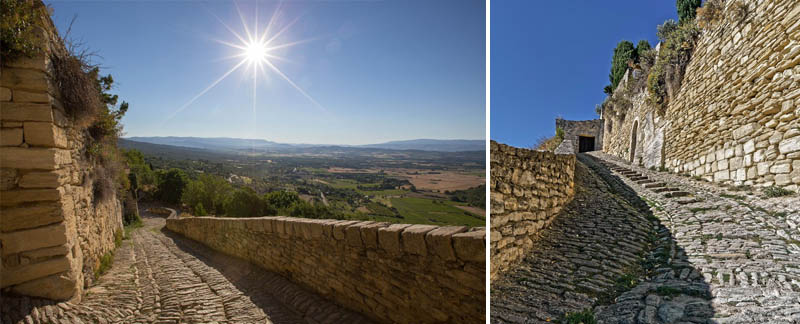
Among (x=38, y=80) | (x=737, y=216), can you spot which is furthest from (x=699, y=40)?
(x=38, y=80)

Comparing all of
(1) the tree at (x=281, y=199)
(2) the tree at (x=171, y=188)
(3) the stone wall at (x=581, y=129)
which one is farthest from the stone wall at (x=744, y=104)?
(2) the tree at (x=171, y=188)

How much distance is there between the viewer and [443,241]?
2551 millimetres

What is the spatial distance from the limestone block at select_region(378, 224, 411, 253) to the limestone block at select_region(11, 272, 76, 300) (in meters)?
3.04

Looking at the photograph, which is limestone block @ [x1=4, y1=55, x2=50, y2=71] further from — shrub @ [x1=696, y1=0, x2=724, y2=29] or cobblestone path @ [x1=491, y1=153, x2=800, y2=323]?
shrub @ [x1=696, y1=0, x2=724, y2=29]

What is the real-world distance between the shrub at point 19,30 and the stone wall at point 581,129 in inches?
805

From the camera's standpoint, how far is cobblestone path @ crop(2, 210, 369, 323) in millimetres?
2926

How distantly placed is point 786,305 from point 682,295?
478mm

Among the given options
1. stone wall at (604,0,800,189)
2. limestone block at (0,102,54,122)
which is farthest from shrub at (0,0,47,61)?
stone wall at (604,0,800,189)

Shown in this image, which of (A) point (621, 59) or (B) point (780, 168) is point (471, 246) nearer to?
(B) point (780, 168)

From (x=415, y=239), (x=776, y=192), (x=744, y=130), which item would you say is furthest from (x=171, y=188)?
(x=776, y=192)

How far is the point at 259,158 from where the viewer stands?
98.9 feet

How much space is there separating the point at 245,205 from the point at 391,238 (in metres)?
20.7

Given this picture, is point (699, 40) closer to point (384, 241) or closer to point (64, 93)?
point (384, 241)

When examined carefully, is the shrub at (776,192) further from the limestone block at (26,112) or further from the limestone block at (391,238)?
the limestone block at (26,112)
